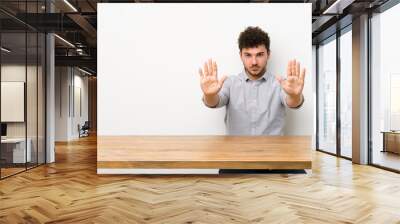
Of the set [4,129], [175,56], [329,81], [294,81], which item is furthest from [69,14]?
[294,81]

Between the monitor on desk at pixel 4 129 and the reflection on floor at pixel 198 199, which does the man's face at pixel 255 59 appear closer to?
the reflection on floor at pixel 198 199

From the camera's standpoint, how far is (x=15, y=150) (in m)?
6.35

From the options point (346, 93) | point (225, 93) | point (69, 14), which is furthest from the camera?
point (346, 93)

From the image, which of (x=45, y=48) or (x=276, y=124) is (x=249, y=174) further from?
(x=45, y=48)

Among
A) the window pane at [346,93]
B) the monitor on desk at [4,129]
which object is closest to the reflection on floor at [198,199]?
the monitor on desk at [4,129]

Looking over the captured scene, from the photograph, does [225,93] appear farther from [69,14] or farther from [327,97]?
[327,97]

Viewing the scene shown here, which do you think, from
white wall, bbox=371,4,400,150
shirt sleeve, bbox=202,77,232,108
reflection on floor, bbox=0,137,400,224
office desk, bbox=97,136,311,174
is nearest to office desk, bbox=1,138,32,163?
reflection on floor, bbox=0,137,400,224

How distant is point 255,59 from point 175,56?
0.26m

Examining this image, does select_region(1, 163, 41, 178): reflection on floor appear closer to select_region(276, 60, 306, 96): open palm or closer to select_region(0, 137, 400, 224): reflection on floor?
select_region(0, 137, 400, 224): reflection on floor

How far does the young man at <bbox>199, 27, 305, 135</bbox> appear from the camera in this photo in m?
1.17

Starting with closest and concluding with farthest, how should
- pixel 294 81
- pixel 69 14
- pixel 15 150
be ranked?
pixel 294 81, pixel 15 150, pixel 69 14

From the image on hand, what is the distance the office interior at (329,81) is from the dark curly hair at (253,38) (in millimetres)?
4641

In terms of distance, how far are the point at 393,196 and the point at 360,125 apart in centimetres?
297

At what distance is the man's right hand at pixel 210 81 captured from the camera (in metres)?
1.16
